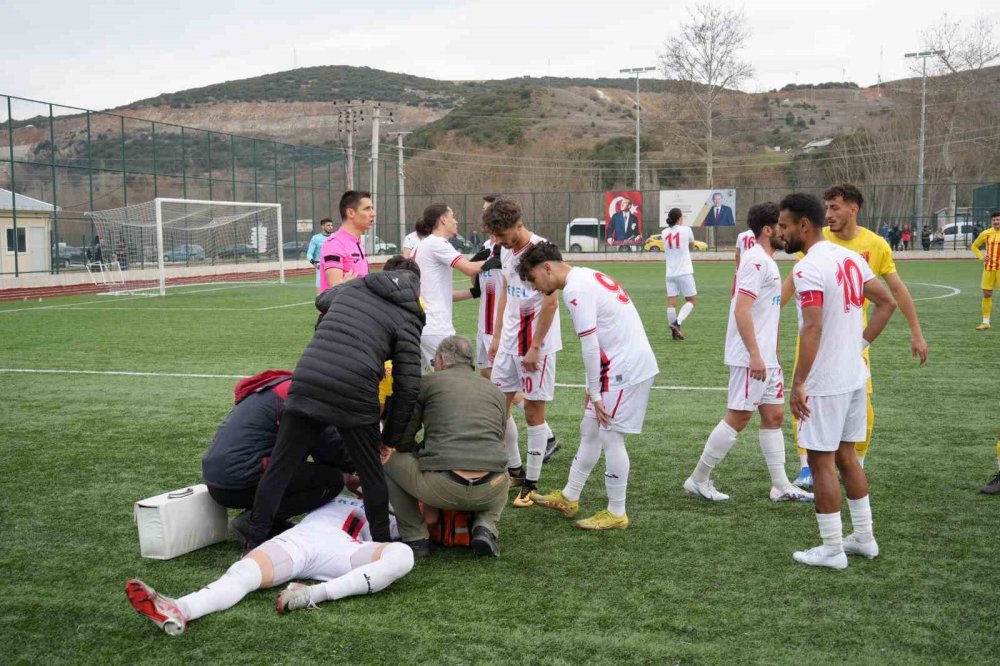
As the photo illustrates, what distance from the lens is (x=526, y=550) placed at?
193 inches

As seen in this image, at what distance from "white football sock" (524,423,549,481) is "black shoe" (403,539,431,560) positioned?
1363 millimetres

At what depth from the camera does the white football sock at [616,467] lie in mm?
5102

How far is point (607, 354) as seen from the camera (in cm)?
507

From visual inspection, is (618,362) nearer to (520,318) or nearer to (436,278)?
(520,318)

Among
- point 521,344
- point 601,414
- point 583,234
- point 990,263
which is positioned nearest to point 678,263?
point 990,263

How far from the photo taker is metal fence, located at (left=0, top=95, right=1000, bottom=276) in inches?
1030

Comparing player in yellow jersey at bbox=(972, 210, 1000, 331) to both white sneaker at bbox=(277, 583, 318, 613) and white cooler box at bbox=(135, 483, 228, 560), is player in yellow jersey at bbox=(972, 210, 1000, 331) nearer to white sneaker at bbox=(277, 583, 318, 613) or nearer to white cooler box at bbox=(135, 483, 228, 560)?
white cooler box at bbox=(135, 483, 228, 560)

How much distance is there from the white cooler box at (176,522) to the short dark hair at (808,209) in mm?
3484

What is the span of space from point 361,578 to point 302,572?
0.38m

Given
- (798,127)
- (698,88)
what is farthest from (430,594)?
(798,127)

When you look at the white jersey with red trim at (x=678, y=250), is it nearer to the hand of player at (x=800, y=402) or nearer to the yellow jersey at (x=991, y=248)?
the yellow jersey at (x=991, y=248)

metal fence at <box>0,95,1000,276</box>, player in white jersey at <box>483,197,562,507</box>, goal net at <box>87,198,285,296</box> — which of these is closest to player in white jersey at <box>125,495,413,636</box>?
player in white jersey at <box>483,197,562,507</box>

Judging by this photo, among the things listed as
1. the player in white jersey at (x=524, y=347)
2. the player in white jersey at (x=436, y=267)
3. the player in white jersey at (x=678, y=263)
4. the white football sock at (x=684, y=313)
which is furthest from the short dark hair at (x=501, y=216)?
the player in white jersey at (x=678, y=263)

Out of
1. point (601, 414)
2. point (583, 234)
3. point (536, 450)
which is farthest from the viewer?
point (583, 234)
